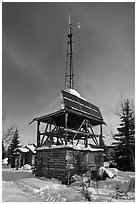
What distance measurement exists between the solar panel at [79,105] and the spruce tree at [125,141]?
4544 millimetres

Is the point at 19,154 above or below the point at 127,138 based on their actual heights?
below

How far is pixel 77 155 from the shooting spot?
1463 cm

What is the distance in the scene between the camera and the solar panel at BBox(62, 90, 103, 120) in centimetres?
1533

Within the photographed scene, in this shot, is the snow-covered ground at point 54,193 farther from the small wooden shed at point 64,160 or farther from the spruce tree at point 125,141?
the spruce tree at point 125,141

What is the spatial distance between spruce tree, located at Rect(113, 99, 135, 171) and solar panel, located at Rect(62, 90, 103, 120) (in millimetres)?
4544

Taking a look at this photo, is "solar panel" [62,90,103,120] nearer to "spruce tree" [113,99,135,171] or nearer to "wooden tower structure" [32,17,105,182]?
"wooden tower structure" [32,17,105,182]

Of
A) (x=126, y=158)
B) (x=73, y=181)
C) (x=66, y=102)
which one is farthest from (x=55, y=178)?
(x=126, y=158)

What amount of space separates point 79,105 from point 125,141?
27.2 feet

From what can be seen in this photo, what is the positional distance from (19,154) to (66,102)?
76.8 ft

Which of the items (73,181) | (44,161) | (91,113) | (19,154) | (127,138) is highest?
(91,113)

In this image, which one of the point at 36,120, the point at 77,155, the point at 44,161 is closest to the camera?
the point at 77,155

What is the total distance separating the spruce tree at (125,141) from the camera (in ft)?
67.9

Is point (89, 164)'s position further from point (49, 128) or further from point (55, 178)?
point (49, 128)

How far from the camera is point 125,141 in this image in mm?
20781
